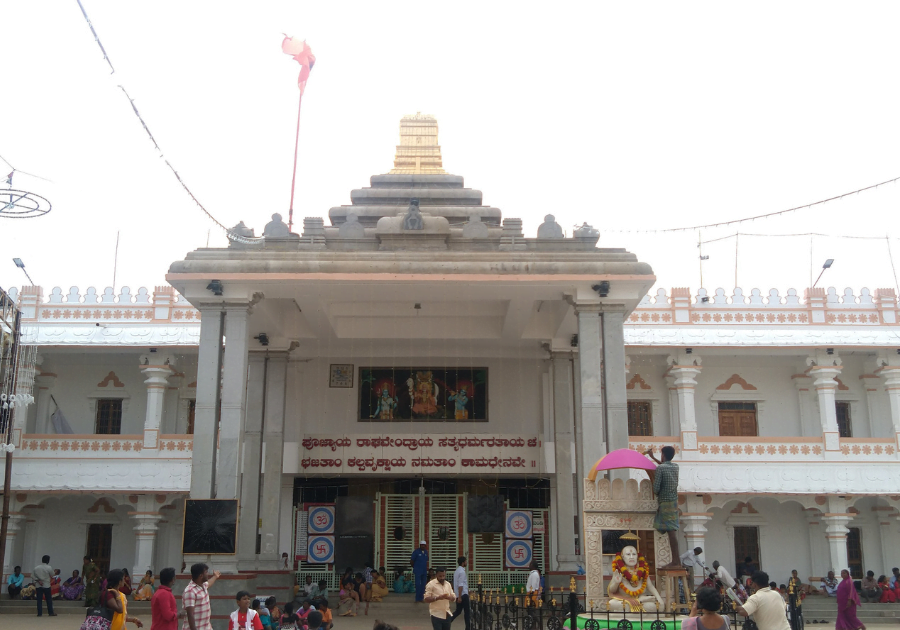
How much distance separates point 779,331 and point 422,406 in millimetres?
10005

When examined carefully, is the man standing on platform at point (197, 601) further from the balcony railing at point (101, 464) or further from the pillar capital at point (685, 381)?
the pillar capital at point (685, 381)

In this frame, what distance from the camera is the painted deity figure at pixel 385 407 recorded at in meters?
22.5

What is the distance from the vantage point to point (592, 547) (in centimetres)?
1344

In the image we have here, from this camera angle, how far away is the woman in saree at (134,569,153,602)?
2075cm

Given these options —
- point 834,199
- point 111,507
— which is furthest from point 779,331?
point 111,507

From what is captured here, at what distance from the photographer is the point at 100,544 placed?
79.8ft

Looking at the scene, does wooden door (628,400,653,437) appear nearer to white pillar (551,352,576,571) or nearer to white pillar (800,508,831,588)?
white pillar (551,352,576,571)

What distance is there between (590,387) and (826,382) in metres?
11.6

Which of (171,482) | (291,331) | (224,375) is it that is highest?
(291,331)

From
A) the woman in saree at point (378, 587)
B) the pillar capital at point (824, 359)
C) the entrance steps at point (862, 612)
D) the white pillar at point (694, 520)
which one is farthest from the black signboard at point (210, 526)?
the pillar capital at point (824, 359)

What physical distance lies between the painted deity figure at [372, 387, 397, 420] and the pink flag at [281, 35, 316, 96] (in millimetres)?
8029

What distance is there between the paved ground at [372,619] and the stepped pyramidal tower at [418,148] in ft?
35.5

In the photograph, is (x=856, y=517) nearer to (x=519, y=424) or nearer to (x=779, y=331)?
(x=779, y=331)

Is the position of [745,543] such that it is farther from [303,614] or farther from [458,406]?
[303,614]
